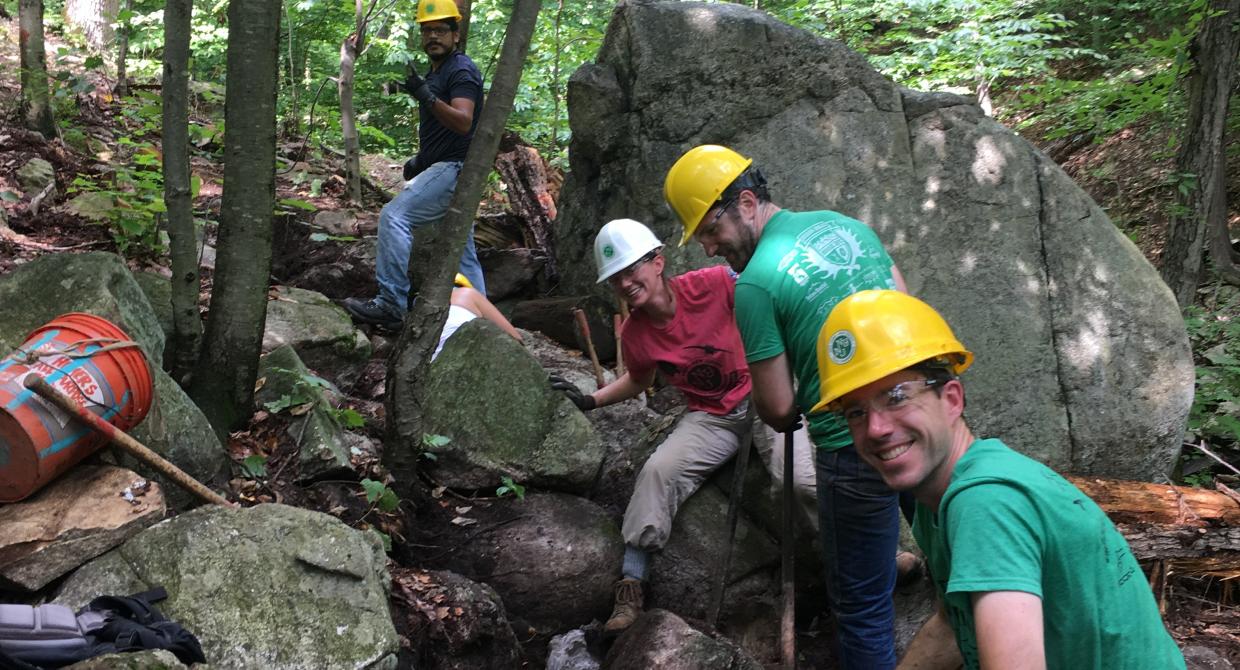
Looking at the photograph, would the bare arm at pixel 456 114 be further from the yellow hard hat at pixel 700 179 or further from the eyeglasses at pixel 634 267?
the yellow hard hat at pixel 700 179

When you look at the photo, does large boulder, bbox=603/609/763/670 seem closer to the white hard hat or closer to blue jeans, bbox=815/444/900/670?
blue jeans, bbox=815/444/900/670

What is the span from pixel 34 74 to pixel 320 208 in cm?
238

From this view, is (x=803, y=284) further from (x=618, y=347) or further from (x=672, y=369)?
(x=618, y=347)

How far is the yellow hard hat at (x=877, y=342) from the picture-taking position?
1.87 metres

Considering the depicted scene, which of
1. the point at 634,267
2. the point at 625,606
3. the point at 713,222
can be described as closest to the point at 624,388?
A: the point at 634,267

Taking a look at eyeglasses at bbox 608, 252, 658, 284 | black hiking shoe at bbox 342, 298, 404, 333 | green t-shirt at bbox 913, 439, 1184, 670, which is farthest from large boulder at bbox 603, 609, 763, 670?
black hiking shoe at bbox 342, 298, 404, 333

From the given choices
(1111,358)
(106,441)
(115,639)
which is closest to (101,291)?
(106,441)

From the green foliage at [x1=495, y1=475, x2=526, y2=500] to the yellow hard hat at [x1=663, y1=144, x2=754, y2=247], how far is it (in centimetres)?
178

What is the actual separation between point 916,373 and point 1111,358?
458cm

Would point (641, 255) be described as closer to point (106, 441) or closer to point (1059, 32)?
point (106, 441)

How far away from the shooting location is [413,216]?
617 cm

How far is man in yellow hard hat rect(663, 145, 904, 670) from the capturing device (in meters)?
3.19

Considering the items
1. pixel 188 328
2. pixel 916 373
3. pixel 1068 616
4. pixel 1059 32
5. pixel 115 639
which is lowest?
pixel 115 639

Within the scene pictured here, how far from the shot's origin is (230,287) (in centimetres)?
414
